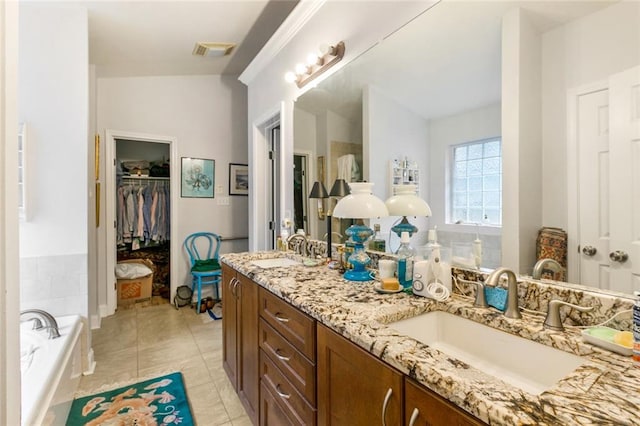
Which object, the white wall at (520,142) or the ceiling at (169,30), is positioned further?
the ceiling at (169,30)

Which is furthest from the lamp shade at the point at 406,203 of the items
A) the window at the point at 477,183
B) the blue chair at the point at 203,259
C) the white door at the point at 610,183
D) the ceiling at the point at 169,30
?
the blue chair at the point at 203,259

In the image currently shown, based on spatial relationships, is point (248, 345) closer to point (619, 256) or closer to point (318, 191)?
point (318, 191)

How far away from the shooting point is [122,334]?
3.04m

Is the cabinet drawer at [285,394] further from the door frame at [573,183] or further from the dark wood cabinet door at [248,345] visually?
the door frame at [573,183]

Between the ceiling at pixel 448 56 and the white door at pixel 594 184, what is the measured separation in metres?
0.29

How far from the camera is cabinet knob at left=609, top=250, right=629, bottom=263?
2.93 feet

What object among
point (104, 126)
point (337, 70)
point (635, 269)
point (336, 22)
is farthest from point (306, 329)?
point (104, 126)

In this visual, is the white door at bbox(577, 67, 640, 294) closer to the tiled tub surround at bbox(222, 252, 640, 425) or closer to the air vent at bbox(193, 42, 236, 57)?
the tiled tub surround at bbox(222, 252, 640, 425)

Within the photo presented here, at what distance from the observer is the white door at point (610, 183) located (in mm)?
849

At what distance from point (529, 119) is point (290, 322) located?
1.15 metres

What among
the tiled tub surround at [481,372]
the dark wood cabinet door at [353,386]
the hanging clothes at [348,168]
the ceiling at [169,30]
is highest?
the ceiling at [169,30]

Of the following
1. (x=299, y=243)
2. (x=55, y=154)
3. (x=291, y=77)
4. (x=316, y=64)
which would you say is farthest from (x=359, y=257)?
(x=55, y=154)

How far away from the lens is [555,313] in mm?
915

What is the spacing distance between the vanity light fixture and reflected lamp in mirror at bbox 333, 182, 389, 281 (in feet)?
3.17
